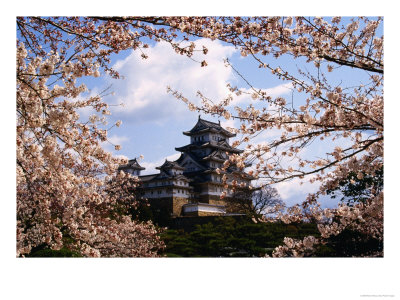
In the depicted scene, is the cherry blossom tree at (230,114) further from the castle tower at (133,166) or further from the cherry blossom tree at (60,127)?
the castle tower at (133,166)

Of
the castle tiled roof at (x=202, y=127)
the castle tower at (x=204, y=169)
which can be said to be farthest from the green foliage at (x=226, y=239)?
the castle tiled roof at (x=202, y=127)

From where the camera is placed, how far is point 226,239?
22.9 ft

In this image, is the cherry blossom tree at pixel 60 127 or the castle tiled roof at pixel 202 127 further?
the castle tiled roof at pixel 202 127

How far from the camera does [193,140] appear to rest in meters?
6.54

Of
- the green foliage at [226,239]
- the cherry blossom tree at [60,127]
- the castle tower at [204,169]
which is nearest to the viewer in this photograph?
the cherry blossom tree at [60,127]

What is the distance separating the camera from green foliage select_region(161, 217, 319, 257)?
6246 millimetres

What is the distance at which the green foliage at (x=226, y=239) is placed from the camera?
20.5 ft

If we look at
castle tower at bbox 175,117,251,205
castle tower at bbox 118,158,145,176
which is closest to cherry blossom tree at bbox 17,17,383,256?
castle tower at bbox 118,158,145,176

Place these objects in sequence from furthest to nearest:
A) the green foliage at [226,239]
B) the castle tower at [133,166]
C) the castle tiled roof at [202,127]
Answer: the green foliage at [226,239]
the castle tiled roof at [202,127]
the castle tower at [133,166]
